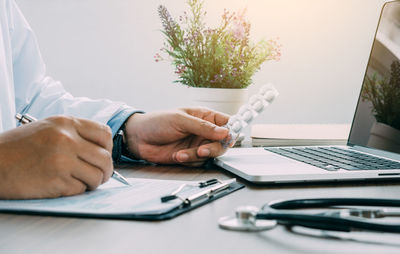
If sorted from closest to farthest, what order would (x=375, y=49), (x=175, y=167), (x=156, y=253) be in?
(x=156, y=253)
(x=175, y=167)
(x=375, y=49)

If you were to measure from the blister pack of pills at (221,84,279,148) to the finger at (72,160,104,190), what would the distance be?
0.27 metres

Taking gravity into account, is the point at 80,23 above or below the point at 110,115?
above

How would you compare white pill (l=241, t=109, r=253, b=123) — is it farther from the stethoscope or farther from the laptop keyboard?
the stethoscope

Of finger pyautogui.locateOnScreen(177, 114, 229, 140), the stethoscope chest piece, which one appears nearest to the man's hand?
finger pyautogui.locateOnScreen(177, 114, 229, 140)

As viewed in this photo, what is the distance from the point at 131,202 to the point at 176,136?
369 mm

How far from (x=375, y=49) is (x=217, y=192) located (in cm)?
57

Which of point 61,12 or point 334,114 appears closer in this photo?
point 61,12

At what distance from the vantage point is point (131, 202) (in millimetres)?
493

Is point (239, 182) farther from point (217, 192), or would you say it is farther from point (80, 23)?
point (80, 23)

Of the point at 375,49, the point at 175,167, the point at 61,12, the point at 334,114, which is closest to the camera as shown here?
the point at 175,167

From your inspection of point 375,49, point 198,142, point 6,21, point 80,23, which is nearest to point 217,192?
point 198,142

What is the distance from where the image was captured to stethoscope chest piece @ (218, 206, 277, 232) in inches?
16.3

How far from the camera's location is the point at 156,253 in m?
0.36

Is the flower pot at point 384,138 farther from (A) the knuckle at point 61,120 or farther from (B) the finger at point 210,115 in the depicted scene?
(A) the knuckle at point 61,120
